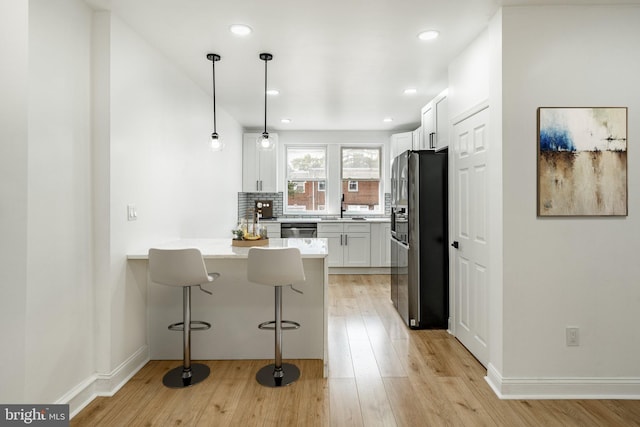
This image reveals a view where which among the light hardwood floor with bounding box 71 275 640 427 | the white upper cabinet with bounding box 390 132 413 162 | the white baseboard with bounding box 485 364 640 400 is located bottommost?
the light hardwood floor with bounding box 71 275 640 427

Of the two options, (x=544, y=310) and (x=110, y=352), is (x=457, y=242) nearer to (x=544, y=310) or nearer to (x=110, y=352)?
(x=544, y=310)

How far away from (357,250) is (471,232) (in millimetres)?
3287

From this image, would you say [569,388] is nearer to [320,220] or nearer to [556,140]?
[556,140]

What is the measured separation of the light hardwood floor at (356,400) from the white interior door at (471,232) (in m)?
0.25

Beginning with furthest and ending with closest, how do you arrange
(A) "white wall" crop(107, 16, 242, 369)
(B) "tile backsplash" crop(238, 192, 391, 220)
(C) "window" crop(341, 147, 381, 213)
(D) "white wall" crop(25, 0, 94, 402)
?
(C) "window" crop(341, 147, 381, 213), (B) "tile backsplash" crop(238, 192, 391, 220), (A) "white wall" crop(107, 16, 242, 369), (D) "white wall" crop(25, 0, 94, 402)

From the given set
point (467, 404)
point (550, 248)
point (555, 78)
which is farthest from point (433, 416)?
point (555, 78)

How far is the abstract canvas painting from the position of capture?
2.34 meters

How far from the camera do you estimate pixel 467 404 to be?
2.29 metres

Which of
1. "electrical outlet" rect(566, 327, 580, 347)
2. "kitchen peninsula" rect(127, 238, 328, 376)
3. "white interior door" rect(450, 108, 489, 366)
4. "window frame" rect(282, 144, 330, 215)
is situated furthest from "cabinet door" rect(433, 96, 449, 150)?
"window frame" rect(282, 144, 330, 215)

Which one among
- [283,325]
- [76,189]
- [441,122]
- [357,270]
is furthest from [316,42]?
[357,270]

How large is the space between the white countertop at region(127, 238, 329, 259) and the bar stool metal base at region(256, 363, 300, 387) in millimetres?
877

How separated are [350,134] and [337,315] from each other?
12.3 feet

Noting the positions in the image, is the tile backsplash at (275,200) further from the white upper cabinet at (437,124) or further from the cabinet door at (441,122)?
the cabinet door at (441,122)

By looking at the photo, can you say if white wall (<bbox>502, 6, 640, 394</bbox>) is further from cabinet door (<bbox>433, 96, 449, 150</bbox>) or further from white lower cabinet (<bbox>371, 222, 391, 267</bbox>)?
white lower cabinet (<bbox>371, 222, 391, 267</bbox>)
